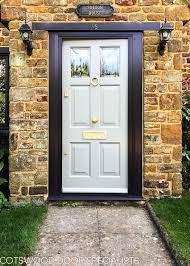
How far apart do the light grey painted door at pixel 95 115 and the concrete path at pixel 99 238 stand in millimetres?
533

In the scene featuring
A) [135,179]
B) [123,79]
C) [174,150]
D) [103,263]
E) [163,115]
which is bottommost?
[103,263]

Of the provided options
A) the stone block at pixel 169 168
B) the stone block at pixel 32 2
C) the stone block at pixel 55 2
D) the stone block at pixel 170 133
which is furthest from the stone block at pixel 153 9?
the stone block at pixel 169 168

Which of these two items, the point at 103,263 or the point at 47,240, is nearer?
the point at 103,263

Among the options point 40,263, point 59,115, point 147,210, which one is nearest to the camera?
point 40,263

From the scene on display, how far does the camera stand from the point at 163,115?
19.2 feet

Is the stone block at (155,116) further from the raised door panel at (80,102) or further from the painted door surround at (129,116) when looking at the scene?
the raised door panel at (80,102)

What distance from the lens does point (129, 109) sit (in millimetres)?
5902

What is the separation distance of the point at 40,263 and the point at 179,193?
2893mm

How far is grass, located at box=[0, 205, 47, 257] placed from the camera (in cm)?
394

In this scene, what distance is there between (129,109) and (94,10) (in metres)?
1.62

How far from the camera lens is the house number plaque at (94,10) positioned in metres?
5.81

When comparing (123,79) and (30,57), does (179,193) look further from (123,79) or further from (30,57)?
(30,57)

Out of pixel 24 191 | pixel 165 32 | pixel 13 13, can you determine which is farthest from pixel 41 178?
pixel 165 32

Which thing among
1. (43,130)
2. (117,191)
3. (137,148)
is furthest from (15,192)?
(137,148)
